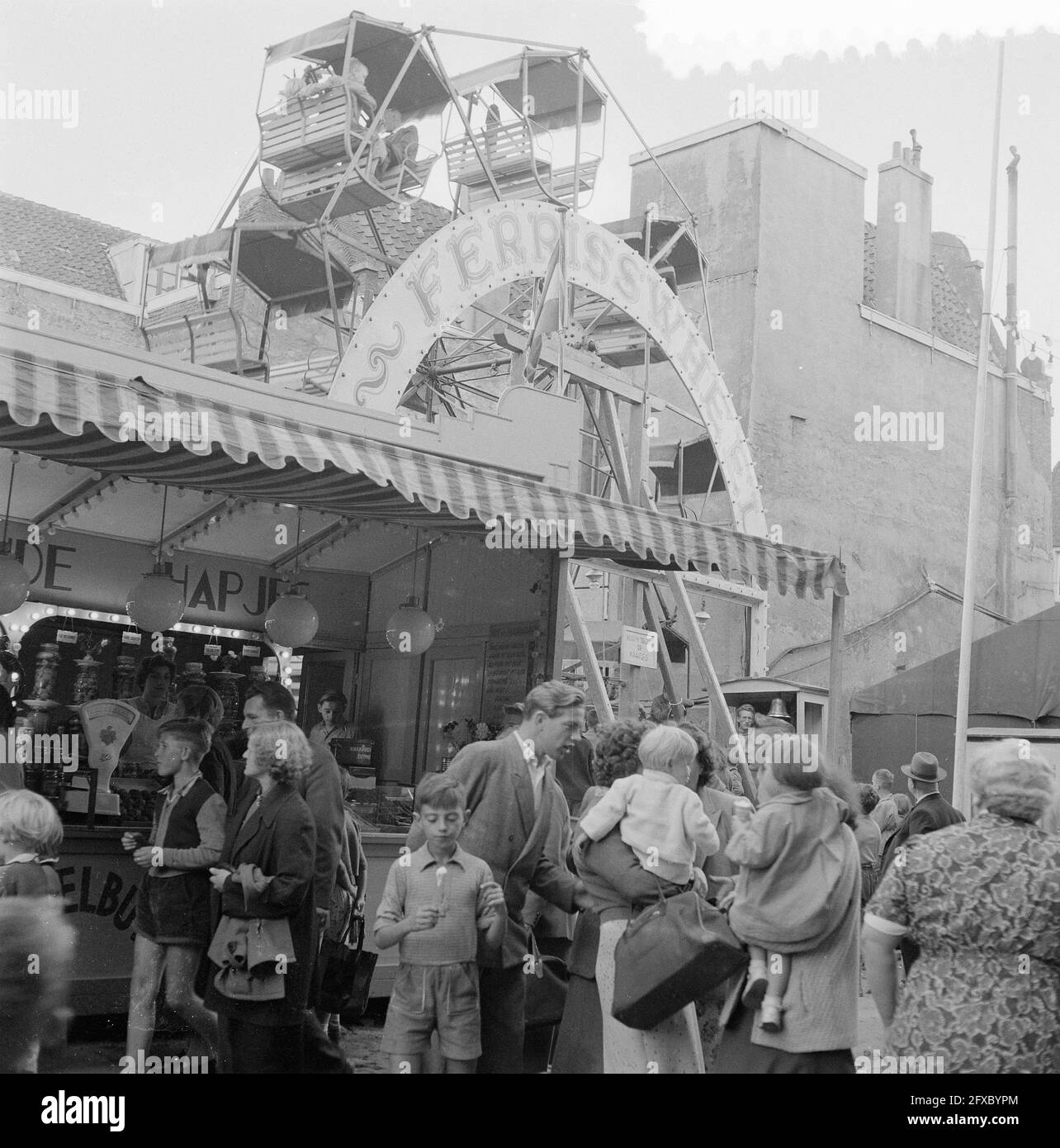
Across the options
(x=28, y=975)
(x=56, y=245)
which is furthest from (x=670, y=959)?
(x=56, y=245)

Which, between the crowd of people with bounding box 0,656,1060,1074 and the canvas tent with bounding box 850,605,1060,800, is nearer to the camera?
the crowd of people with bounding box 0,656,1060,1074

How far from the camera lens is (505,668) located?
9367mm

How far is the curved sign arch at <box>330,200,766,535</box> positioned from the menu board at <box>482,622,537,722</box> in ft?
6.69

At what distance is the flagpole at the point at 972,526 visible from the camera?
15.0 m

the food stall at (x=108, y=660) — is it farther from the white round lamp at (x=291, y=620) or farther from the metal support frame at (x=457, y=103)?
the metal support frame at (x=457, y=103)

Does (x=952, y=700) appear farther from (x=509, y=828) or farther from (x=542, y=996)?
(x=509, y=828)

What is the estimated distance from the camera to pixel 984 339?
1717 cm

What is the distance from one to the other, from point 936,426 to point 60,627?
2013 centimetres

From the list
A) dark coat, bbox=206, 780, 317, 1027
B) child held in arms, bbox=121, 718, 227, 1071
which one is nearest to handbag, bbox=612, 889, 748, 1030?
dark coat, bbox=206, 780, 317, 1027

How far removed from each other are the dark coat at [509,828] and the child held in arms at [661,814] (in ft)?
1.04

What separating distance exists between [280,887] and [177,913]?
2.90ft

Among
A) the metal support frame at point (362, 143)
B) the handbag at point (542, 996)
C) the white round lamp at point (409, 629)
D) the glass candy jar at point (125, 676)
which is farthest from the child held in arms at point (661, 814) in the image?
the metal support frame at point (362, 143)

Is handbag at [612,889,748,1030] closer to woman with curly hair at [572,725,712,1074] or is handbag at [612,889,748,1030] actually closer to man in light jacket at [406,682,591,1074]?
woman with curly hair at [572,725,712,1074]

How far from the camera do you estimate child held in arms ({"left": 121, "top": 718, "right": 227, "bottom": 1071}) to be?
5219mm
